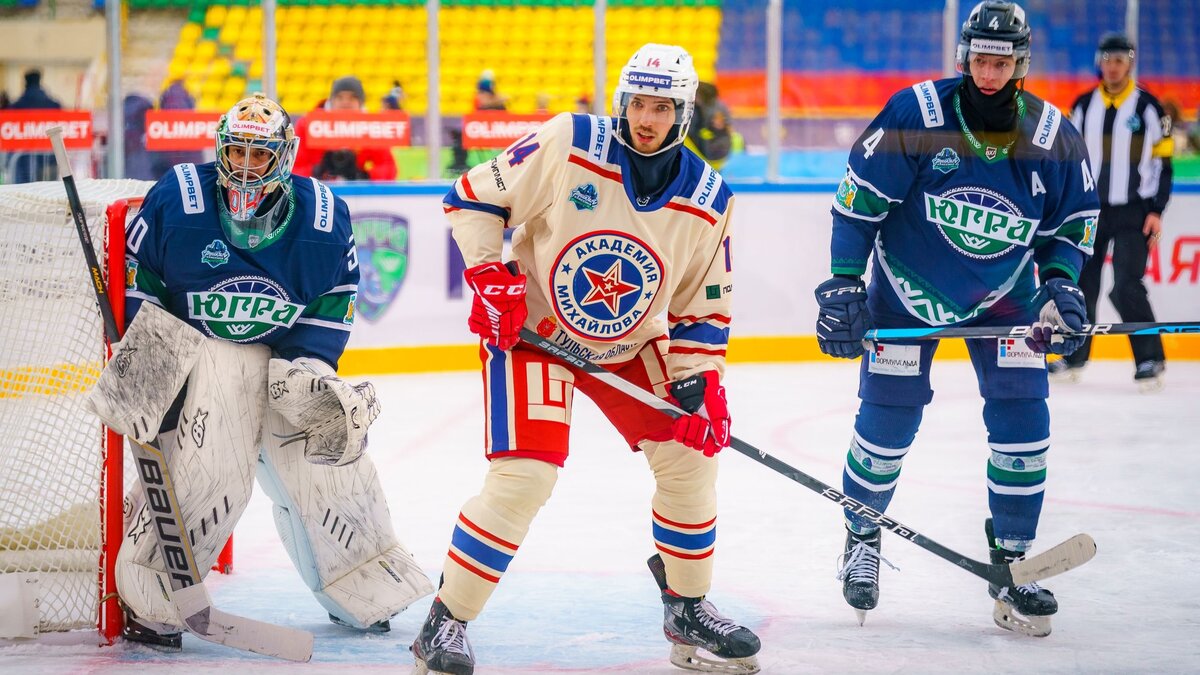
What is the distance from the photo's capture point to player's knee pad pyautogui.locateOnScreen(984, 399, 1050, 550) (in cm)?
300

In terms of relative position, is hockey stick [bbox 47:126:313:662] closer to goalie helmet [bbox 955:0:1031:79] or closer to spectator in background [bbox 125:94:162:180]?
goalie helmet [bbox 955:0:1031:79]

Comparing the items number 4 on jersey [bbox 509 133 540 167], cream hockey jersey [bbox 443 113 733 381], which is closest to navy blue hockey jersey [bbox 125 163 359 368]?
cream hockey jersey [bbox 443 113 733 381]

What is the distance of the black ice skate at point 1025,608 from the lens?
2.94 metres

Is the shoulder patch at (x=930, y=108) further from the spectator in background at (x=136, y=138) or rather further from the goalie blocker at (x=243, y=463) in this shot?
the spectator in background at (x=136, y=138)

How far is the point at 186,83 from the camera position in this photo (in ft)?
20.8

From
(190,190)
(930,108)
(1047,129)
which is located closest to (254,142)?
(190,190)

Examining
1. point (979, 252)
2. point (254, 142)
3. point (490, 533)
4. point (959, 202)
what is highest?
point (254, 142)

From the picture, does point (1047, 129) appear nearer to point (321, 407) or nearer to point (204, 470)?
point (321, 407)

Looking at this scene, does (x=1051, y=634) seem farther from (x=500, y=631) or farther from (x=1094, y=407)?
(x=1094, y=407)

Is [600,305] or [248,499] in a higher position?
[600,305]

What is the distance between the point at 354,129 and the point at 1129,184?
11.1 ft

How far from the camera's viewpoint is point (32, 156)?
602cm

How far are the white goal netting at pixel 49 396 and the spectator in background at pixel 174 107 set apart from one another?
137 inches

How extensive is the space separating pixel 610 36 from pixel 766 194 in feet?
3.44
